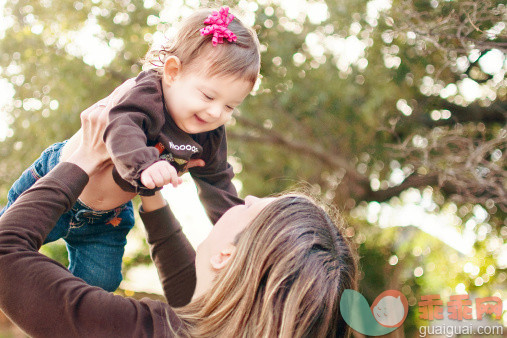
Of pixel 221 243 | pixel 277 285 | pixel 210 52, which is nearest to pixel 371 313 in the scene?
pixel 277 285

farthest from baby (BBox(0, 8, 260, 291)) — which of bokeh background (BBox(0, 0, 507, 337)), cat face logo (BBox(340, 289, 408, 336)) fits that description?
bokeh background (BBox(0, 0, 507, 337))

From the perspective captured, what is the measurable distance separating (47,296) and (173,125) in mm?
767

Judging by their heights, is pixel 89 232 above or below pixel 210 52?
below

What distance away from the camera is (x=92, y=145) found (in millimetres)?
1760

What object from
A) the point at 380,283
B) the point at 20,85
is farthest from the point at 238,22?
the point at 380,283

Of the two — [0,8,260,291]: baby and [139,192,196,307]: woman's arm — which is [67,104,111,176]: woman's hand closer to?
[0,8,260,291]: baby

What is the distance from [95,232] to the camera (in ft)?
6.91

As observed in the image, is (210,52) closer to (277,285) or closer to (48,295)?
(277,285)

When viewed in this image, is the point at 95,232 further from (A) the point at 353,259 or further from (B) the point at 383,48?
(B) the point at 383,48

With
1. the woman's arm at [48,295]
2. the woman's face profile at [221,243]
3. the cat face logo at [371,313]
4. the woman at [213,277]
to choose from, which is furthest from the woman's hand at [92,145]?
the cat face logo at [371,313]

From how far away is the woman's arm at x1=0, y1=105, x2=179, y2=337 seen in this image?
136cm

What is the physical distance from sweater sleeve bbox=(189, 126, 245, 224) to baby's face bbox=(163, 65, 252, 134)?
0.14 meters

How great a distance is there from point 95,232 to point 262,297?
83 centimetres

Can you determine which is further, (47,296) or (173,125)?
(173,125)
